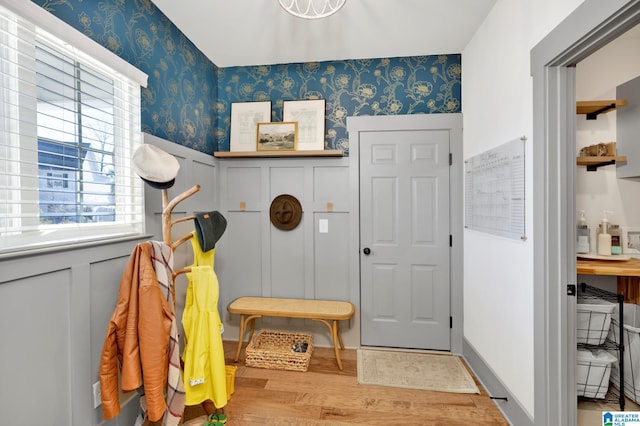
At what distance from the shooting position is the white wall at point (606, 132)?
7.22 feet

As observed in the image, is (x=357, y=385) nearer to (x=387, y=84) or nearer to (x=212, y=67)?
(x=387, y=84)

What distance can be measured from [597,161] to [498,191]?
659mm

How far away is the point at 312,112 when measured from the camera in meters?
3.01

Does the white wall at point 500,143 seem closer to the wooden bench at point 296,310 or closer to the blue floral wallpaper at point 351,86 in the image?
the blue floral wallpaper at point 351,86

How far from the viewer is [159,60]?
225 centimetres

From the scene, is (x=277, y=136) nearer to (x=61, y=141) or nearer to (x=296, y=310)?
(x=296, y=310)

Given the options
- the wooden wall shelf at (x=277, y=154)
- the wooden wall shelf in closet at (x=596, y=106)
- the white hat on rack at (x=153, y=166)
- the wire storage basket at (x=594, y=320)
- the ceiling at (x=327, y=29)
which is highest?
the ceiling at (x=327, y=29)

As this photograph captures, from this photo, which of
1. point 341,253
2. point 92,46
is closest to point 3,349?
point 92,46

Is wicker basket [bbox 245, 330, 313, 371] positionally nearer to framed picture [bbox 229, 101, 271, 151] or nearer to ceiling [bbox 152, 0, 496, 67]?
framed picture [bbox 229, 101, 271, 151]

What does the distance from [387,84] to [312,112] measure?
0.77 m

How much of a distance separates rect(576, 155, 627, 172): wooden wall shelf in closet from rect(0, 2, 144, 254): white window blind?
9.65ft

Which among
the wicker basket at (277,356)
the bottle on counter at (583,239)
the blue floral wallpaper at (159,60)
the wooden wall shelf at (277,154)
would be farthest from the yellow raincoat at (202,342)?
the bottle on counter at (583,239)

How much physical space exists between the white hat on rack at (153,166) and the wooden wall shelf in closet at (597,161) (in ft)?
8.51

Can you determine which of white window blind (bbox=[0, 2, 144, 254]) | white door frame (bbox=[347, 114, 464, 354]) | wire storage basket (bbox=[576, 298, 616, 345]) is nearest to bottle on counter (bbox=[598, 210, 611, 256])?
wire storage basket (bbox=[576, 298, 616, 345])
